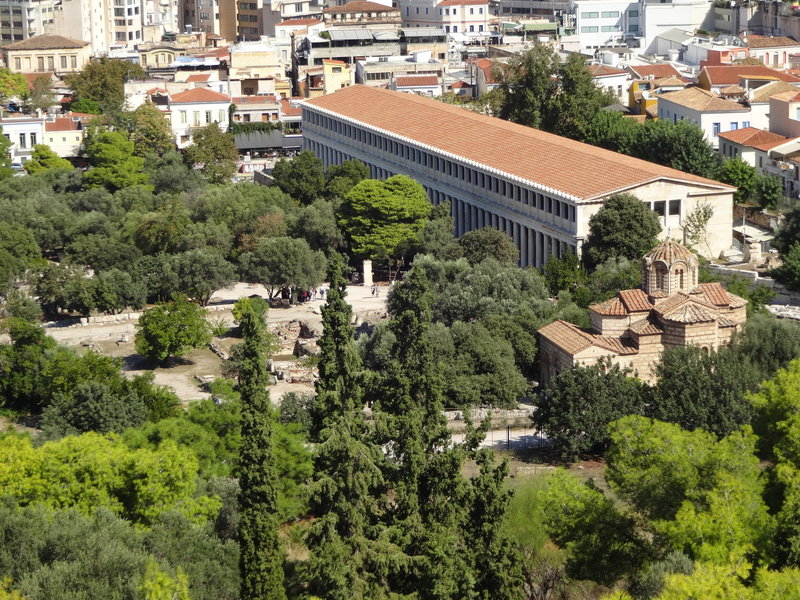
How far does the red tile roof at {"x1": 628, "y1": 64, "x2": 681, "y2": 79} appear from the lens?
129000 mm

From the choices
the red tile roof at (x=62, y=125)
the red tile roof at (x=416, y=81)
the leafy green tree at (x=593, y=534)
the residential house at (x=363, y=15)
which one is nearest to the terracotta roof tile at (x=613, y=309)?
the leafy green tree at (x=593, y=534)

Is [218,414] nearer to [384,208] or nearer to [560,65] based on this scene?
[384,208]

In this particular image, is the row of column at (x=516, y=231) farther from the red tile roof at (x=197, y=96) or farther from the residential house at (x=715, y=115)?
the red tile roof at (x=197, y=96)

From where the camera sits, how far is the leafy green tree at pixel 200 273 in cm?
8500

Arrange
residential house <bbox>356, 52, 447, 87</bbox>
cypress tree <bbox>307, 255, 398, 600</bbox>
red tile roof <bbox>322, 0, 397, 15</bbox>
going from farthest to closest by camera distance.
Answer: red tile roof <bbox>322, 0, 397, 15</bbox>
residential house <bbox>356, 52, 447, 87</bbox>
cypress tree <bbox>307, 255, 398, 600</bbox>

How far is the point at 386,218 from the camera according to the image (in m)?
90.8

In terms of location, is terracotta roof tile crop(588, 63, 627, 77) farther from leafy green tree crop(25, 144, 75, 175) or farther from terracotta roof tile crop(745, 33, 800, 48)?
leafy green tree crop(25, 144, 75, 175)

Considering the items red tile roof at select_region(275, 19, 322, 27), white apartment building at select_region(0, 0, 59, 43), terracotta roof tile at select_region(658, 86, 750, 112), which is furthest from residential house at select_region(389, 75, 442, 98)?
white apartment building at select_region(0, 0, 59, 43)

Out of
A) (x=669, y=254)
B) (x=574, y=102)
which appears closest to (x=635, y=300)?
(x=669, y=254)

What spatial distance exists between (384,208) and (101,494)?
4118 centimetres

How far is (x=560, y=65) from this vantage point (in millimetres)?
114125

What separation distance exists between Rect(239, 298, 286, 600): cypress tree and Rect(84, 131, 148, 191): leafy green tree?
62.0m

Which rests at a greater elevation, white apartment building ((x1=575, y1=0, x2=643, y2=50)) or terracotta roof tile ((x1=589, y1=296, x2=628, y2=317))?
white apartment building ((x1=575, y1=0, x2=643, y2=50))

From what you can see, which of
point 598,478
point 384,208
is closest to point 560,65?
point 384,208
